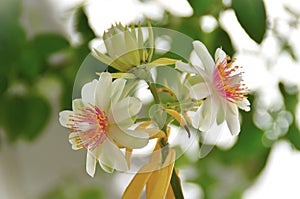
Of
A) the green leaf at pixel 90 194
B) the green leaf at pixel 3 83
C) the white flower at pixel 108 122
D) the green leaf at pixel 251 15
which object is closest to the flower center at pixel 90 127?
the white flower at pixel 108 122

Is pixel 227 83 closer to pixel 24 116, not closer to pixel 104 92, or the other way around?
pixel 104 92

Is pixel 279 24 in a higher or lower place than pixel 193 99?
lower

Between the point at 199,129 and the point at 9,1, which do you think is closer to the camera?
the point at 199,129

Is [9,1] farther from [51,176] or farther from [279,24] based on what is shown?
[51,176]

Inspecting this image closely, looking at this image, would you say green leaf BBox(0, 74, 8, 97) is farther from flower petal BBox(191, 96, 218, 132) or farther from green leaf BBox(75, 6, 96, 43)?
flower petal BBox(191, 96, 218, 132)

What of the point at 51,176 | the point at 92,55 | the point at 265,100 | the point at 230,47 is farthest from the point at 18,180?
the point at 92,55

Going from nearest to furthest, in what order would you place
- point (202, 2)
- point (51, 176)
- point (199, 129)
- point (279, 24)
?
point (199, 129) → point (202, 2) → point (279, 24) → point (51, 176)

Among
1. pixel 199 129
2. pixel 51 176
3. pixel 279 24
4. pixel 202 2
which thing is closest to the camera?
pixel 199 129

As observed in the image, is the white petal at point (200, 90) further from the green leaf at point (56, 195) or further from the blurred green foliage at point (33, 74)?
the green leaf at point (56, 195)
